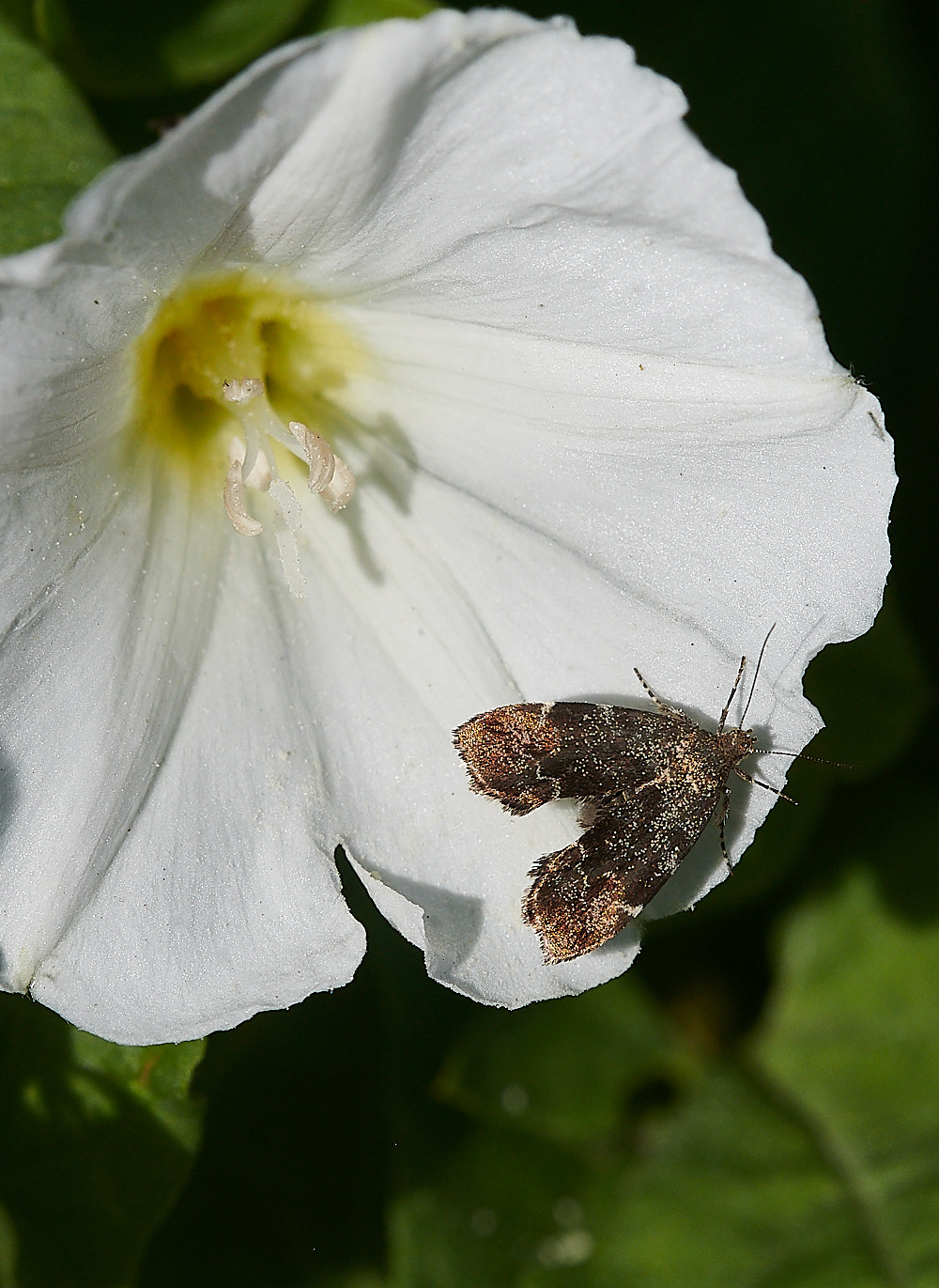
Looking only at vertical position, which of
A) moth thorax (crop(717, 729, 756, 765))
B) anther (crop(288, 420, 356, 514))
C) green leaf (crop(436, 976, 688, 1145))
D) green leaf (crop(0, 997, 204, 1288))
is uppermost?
anther (crop(288, 420, 356, 514))

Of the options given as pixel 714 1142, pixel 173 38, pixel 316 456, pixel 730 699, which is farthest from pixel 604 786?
pixel 173 38

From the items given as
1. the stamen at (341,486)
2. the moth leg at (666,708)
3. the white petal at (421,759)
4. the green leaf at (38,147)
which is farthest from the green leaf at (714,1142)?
the green leaf at (38,147)

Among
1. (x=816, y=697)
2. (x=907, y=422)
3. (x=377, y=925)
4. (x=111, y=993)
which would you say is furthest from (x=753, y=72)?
(x=111, y=993)

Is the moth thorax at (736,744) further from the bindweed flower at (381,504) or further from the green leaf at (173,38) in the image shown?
the green leaf at (173,38)

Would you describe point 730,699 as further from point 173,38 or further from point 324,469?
point 173,38

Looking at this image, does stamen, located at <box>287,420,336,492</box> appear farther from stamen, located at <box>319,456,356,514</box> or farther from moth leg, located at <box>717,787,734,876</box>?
moth leg, located at <box>717,787,734,876</box>

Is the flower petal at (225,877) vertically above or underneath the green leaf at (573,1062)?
above

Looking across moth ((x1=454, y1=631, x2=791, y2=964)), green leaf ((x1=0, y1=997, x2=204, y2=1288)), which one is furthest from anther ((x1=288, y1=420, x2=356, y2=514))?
green leaf ((x1=0, y1=997, x2=204, y2=1288))
